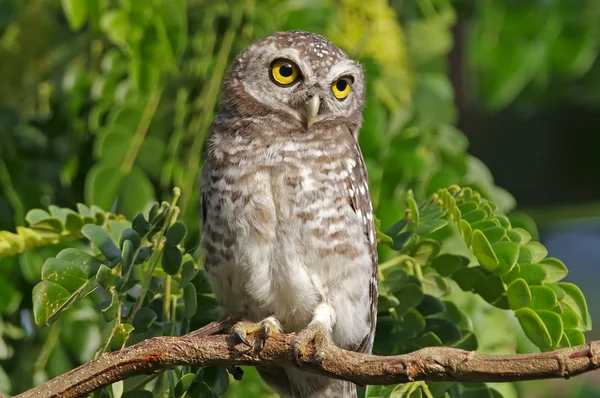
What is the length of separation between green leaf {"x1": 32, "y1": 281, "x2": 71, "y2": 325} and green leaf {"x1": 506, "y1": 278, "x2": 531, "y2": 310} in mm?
956

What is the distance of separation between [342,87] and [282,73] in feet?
0.57

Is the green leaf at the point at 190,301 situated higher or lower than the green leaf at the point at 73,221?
lower

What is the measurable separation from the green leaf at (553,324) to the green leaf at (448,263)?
10.5 inches

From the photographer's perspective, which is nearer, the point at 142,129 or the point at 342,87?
the point at 342,87

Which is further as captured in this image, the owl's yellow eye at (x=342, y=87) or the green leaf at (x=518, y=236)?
the owl's yellow eye at (x=342, y=87)

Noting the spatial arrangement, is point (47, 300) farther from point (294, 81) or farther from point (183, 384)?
point (294, 81)

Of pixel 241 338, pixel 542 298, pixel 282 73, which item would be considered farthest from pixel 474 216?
pixel 282 73

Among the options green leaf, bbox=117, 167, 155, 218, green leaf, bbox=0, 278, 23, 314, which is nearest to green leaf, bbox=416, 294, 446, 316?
green leaf, bbox=117, 167, 155, 218

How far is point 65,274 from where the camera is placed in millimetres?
2055

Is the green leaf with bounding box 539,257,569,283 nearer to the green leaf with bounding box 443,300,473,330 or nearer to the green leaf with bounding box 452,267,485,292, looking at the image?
the green leaf with bounding box 452,267,485,292

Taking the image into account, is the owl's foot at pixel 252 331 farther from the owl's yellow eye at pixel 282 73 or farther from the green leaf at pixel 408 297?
the owl's yellow eye at pixel 282 73

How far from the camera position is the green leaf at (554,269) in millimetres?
2145

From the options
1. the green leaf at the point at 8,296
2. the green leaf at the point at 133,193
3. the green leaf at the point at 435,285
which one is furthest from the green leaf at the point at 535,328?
the green leaf at the point at 8,296

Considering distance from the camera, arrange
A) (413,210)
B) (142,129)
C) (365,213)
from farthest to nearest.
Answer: (142,129) → (365,213) → (413,210)
